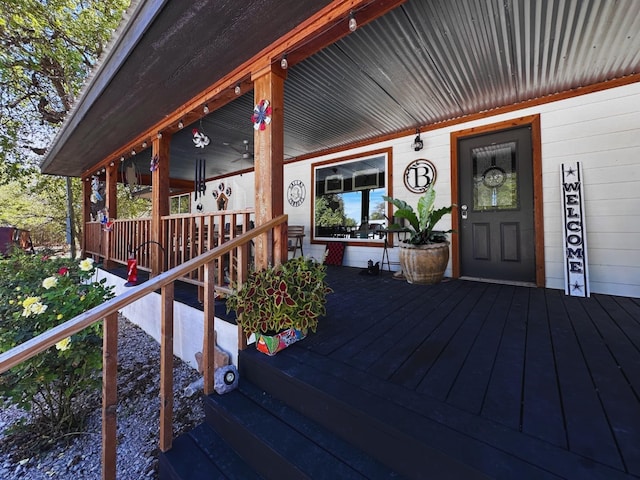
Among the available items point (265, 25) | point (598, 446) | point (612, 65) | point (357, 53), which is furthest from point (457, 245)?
point (265, 25)

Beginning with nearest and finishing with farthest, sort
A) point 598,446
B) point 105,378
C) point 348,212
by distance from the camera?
point 598,446 < point 105,378 < point 348,212

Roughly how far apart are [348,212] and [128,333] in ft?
12.7

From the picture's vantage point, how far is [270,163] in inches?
84.2

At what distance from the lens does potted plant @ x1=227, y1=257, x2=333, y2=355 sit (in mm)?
1704

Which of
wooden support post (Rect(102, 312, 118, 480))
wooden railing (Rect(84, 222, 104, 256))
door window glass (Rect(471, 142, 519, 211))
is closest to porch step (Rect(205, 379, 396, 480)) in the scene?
wooden support post (Rect(102, 312, 118, 480))

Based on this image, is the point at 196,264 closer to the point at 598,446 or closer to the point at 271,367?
the point at 271,367

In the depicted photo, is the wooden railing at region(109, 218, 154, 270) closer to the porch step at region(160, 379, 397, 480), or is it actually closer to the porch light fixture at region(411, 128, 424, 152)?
the porch step at region(160, 379, 397, 480)

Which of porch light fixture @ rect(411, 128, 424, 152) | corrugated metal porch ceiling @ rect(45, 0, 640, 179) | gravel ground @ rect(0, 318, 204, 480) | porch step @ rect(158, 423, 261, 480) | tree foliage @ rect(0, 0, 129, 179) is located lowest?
gravel ground @ rect(0, 318, 204, 480)

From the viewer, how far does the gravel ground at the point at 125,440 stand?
5.06ft

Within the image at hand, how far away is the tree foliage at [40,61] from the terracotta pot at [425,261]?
23.2 ft

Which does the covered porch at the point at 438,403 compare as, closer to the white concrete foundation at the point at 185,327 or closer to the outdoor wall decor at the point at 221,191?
the white concrete foundation at the point at 185,327

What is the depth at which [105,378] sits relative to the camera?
126 centimetres

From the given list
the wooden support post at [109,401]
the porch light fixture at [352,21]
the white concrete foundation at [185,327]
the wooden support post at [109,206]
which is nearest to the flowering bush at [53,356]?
the wooden support post at [109,401]

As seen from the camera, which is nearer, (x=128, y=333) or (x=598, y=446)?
(x=598, y=446)
